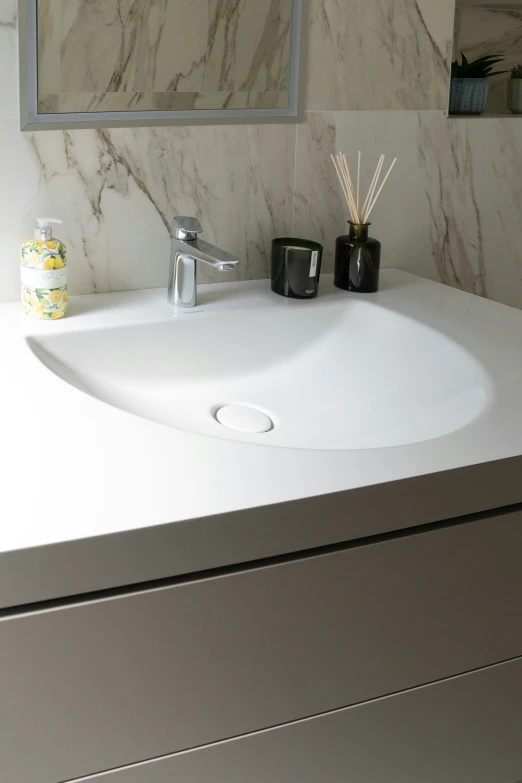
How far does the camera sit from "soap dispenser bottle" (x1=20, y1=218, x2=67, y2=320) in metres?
1.15

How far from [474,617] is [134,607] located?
393mm

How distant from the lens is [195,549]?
74 cm

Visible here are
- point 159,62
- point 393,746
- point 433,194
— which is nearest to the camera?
point 393,746

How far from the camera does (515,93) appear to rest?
63.9 inches

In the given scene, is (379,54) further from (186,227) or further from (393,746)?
(393,746)

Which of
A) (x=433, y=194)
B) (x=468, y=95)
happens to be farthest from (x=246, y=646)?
(x=468, y=95)

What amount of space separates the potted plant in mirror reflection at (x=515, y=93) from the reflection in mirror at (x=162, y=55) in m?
0.53

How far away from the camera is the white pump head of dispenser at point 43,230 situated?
1146mm

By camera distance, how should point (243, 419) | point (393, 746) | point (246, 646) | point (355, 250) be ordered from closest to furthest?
Answer: point (246, 646)
point (393, 746)
point (243, 419)
point (355, 250)

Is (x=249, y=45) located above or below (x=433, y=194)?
above

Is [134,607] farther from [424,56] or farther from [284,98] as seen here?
[424,56]

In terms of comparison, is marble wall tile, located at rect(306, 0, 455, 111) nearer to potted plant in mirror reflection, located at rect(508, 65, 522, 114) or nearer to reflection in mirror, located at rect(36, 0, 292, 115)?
reflection in mirror, located at rect(36, 0, 292, 115)

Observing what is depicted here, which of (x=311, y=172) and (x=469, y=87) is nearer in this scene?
(x=311, y=172)

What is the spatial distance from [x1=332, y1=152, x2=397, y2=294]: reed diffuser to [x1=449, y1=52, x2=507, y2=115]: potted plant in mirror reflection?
0.24m
